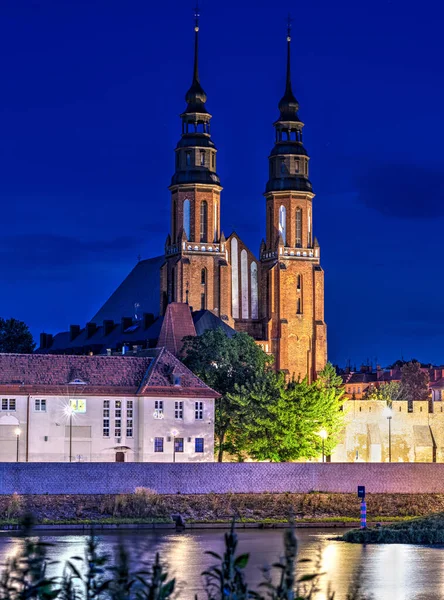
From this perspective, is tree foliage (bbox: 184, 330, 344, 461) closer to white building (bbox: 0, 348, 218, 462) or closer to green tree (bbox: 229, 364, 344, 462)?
green tree (bbox: 229, 364, 344, 462)

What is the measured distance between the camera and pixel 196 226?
122312 millimetres

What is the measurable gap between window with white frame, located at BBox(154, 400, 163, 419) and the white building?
0.16 feet

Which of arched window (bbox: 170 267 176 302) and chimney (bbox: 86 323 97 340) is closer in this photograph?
arched window (bbox: 170 267 176 302)

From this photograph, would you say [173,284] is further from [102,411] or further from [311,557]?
[311,557]

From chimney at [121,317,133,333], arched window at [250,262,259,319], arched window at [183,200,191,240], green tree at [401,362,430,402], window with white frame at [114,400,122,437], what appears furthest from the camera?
green tree at [401,362,430,402]

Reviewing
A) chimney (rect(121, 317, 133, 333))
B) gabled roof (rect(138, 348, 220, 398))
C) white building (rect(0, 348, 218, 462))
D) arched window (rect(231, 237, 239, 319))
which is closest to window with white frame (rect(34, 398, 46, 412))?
white building (rect(0, 348, 218, 462))

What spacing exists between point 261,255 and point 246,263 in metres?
2.07

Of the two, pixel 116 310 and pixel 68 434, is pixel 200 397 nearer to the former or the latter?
pixel 68 434

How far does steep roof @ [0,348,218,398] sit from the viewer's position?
67.5 m

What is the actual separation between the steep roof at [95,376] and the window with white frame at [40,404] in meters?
0.47

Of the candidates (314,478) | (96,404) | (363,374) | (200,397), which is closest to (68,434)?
(96,404)

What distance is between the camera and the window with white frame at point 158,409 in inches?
2712

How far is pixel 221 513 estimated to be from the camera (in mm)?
60031

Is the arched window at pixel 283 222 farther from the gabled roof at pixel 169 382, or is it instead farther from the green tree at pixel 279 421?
the gabled roof at pixel 169 382
